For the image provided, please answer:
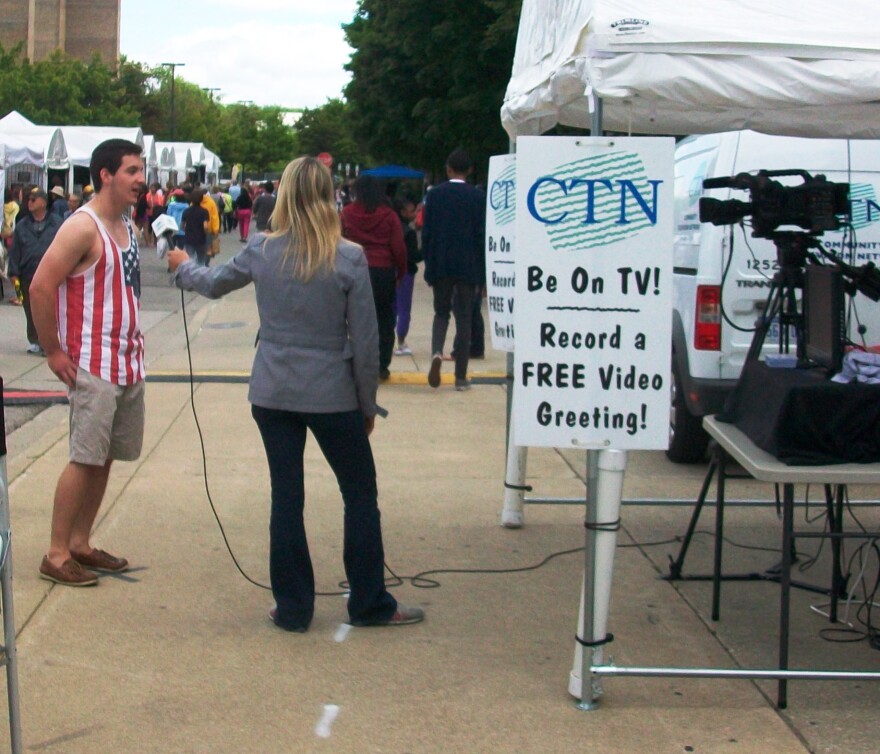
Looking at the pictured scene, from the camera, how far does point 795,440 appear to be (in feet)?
13.9

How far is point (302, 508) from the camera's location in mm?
4906

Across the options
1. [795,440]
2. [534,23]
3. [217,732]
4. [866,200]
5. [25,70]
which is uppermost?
[25,70]

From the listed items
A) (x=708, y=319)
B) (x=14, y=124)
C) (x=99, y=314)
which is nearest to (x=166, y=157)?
(x=14, y=124)

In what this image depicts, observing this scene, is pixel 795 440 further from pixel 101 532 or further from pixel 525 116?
pixel 101 532

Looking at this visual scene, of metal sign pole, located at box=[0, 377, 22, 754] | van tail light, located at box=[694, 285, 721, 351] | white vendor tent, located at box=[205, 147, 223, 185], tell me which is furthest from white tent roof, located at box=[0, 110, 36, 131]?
metal sign pole, located at box=[0, 377, 22, 754]

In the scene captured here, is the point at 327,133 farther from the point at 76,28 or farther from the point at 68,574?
the point at 68,574

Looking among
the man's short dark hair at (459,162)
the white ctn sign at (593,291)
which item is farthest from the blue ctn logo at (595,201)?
the man's short dark hair at (459,162)

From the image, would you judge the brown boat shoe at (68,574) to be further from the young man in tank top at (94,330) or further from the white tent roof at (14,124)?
the white tent roof at (14,124)

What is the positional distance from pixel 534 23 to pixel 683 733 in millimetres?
3385

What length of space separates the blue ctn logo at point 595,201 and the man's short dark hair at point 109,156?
2138 mm

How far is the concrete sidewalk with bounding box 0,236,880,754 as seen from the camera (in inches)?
159

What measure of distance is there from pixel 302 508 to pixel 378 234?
5.90 meters

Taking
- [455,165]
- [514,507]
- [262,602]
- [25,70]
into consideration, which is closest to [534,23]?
[514,507]

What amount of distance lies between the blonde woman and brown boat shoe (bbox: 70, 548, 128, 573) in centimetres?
110
